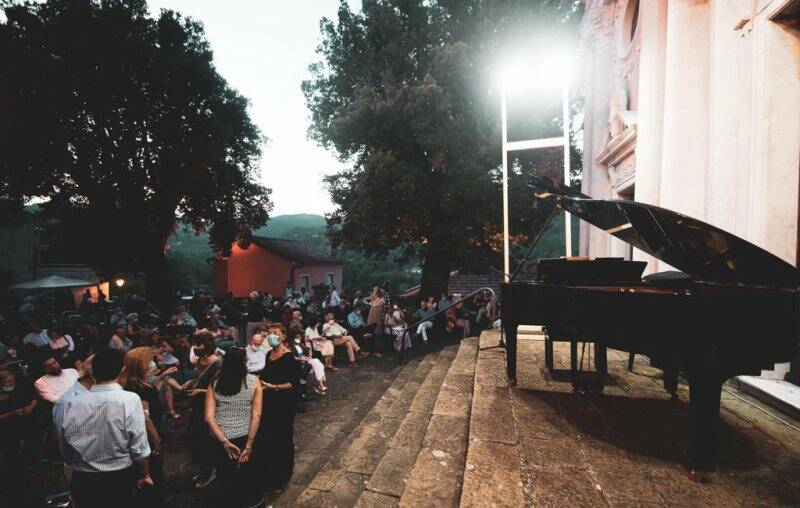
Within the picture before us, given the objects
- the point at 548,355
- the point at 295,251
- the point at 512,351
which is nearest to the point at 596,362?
the point at 548,355

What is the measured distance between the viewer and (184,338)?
24.9 ft

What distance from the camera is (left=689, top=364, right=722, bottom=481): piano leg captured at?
221cm

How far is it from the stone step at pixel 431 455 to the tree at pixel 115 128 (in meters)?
17.6

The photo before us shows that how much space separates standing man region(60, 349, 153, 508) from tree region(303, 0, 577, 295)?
433 inches

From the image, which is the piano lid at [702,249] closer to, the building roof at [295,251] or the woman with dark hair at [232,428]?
the woman with dark hair at [232,428]

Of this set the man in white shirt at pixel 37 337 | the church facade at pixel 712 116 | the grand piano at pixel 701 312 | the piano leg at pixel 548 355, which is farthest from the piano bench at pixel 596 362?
the man in white shirt at pixel 37 337

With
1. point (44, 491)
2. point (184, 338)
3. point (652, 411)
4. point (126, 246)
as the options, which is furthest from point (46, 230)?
point (652, 411)

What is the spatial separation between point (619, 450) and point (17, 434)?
241 inches

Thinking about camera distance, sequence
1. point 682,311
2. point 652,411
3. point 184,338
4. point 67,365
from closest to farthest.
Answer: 1. point 682,311
2. point 652,411
3. point 67,365
4. point 184,338

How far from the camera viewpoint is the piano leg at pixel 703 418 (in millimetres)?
2211

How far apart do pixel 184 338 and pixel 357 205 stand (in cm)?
796

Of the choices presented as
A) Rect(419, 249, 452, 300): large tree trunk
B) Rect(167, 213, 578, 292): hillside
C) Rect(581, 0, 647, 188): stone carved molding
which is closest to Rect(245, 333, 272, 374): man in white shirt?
Rect(581, 0, 647, 188): stone carved molding

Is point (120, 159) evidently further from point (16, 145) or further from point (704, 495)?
point (704, 495)

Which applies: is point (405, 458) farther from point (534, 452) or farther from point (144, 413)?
point (144, 413)
